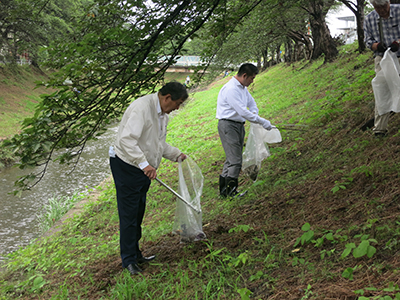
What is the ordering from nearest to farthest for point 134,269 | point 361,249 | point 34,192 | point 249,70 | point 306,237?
1. point 361,249
2. point 306,237
3. point 134,269
4. point 249,70
5. point 34,192

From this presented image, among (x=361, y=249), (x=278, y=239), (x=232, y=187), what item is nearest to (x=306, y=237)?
(x=278, y=239)

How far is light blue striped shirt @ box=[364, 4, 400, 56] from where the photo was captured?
4.16 m

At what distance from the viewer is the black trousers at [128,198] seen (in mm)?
3287

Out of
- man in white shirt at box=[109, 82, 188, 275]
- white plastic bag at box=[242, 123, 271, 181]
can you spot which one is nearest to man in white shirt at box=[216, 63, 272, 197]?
white plastic bag at box=[242, 123, 271, 181]

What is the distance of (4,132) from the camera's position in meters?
15.9

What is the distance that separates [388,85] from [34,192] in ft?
31.1

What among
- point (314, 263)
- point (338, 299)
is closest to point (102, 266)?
point (314, 263)

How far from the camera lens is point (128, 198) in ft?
10.9

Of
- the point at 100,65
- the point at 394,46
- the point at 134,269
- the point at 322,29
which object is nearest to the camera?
the point at 134,269

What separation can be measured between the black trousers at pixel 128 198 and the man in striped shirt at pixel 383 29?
3243 millimetres

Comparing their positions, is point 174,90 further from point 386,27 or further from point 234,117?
point 386,27

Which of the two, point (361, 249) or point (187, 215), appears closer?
point (361, 249)

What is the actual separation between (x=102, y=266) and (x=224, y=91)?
288cm

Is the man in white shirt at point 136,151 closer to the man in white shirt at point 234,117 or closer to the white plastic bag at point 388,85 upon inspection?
the man in white shirt at point 234,117
